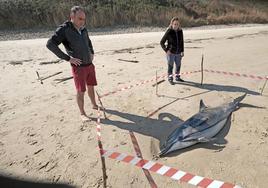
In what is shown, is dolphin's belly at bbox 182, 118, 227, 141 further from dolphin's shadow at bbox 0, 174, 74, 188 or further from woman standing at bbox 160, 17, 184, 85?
woman standing at bbox 160, 17, 184, 85

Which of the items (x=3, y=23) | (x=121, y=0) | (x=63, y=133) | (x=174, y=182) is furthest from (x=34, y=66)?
(x=121, y=0)

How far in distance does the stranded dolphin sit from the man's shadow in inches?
6.7

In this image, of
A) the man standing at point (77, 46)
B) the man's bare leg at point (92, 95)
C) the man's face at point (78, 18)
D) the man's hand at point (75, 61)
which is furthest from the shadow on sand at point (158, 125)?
the man's face at point (78, 18)

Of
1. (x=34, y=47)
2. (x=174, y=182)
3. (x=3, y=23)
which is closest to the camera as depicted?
(x=174, y=182)

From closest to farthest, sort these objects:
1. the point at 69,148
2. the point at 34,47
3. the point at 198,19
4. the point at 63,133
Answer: the point at 69,148, the point at 63,133, the point at 34,47, the point at 198,19

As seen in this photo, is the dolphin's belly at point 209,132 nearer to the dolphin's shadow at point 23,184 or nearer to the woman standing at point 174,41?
the dolphin's shadow at point 23,184

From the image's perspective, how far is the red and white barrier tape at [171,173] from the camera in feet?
12.0

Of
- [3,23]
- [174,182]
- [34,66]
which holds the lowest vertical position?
[174,182]

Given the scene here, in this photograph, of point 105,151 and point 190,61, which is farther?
point 190,61

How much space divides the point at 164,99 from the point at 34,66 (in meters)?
5.83

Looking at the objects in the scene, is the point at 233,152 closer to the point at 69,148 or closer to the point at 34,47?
the point at 69,148

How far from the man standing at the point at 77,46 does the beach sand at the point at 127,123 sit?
0.96 m

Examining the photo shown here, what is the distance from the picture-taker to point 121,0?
23938 millimetres

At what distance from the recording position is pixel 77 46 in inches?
202
